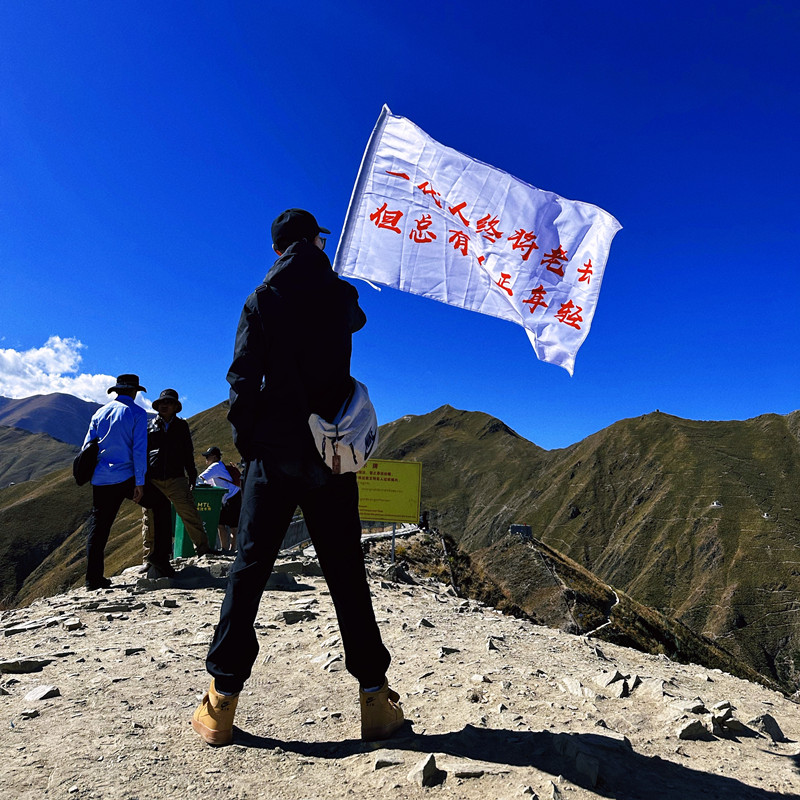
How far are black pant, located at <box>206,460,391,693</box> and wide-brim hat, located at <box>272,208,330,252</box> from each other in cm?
124

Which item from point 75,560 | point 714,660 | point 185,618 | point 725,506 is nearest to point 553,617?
point 714,660

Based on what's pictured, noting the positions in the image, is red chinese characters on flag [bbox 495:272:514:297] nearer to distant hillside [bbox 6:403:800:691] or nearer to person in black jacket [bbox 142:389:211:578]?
person in black jacket [bbox 142:389:211:578]

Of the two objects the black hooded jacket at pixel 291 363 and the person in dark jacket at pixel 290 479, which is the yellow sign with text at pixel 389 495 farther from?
the black hooded jacket at pixel 291 363

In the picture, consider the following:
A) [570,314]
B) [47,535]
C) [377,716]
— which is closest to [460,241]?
[570,314]

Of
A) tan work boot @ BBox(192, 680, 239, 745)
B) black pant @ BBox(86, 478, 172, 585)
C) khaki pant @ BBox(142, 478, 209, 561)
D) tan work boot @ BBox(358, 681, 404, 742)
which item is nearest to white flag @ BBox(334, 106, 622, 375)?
tan work boot @ BBox(358, 681, 404, 742)

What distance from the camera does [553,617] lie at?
37.4 feet

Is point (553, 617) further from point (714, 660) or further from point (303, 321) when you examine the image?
point (303, 321)

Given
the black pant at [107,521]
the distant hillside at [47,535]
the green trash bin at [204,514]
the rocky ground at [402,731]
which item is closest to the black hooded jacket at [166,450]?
the black pant at [107,521]

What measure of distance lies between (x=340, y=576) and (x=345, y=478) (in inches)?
18.6

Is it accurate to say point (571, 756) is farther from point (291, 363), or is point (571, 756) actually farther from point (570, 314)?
point (570, 314)

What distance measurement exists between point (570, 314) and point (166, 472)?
5535 millimetres

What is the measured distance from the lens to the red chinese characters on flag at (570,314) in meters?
5.49

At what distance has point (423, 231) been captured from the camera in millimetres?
5648

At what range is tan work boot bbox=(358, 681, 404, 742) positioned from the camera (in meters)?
2.93
